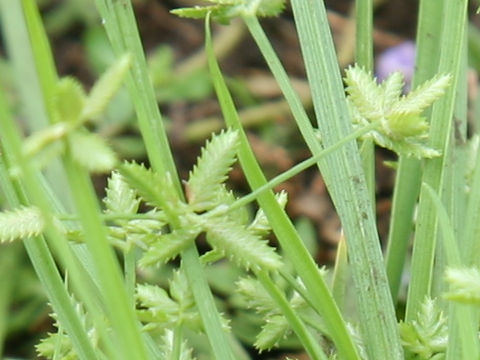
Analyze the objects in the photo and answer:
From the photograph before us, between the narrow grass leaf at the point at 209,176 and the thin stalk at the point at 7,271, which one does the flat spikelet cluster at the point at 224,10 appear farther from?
the thin stalk at the point at 7,271

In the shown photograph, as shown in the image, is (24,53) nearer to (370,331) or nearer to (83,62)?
(370,331)

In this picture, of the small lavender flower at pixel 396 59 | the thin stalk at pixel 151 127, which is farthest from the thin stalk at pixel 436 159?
the small lavender flower at pixel 396 59

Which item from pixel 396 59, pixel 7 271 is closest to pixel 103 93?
pixel 7 271

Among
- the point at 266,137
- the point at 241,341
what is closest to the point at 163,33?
the point at 266,137

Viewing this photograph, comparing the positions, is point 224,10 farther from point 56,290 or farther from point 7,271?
point 7,271

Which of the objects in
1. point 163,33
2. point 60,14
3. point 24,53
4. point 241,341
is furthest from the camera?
point 163,33
